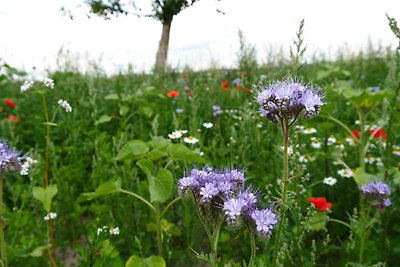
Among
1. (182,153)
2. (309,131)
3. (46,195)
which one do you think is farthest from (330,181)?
(46,195)

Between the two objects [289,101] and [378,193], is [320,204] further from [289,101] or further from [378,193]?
[289,101]

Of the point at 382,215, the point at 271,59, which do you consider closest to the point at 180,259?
the point at 382,215

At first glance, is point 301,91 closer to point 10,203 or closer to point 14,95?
point 10,203

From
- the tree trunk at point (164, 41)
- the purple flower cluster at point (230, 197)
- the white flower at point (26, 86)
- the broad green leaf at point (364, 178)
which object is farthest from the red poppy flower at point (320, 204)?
the tree trunk at point (164, 41)

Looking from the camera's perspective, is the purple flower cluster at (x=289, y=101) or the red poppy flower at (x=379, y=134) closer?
the purple flower cluster at (x=289, y=101)

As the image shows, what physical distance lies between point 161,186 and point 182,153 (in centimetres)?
19

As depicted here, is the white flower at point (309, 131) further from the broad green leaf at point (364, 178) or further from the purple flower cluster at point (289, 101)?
the purple flower cluster at point (289, 101)

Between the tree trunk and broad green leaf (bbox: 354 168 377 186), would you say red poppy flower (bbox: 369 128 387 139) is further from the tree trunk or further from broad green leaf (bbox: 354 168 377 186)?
the tree trunk

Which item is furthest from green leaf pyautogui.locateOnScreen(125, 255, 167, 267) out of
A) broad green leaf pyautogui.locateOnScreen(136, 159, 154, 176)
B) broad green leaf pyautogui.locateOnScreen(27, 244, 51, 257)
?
broad green leaf pyautogui.locateOnScreen(27, 244, 51, 257)

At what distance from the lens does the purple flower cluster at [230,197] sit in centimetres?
137

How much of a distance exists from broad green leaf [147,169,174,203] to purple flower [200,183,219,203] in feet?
2.89

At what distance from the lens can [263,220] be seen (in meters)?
1.37

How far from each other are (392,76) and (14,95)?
263 inches

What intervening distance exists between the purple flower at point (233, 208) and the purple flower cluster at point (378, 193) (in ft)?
4.22
